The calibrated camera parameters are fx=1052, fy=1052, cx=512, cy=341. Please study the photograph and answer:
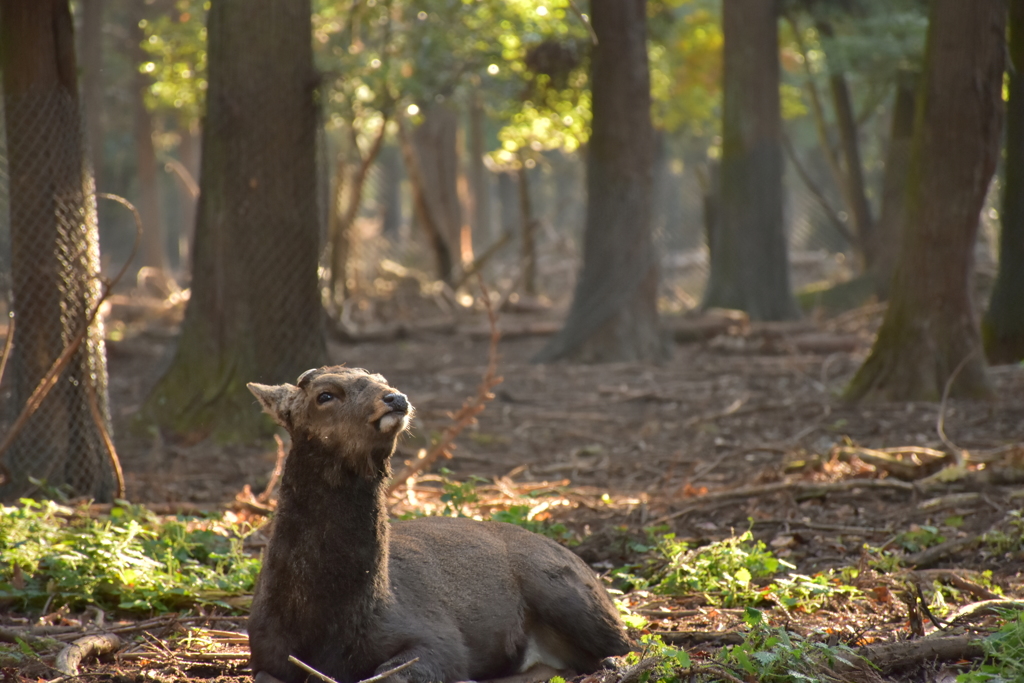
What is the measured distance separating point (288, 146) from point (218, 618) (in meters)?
5.24

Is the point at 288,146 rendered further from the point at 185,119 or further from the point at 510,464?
the point at 185,119

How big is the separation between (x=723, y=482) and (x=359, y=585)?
446cm

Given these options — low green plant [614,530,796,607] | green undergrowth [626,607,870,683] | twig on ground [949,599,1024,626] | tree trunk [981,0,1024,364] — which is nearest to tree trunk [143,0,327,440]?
low green plant [614,530,796,607]

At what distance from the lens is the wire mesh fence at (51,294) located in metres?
6.66

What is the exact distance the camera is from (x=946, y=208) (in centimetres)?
916

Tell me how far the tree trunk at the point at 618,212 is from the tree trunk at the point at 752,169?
4.21m

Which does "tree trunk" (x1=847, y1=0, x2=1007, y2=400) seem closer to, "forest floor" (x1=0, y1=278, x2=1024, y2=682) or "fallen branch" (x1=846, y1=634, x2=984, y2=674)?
"forest floor" (x1=0, y1=278, x2=1024, y2=682)

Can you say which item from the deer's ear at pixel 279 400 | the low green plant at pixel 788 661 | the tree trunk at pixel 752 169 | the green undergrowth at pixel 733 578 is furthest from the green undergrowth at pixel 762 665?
the tree trunk at pixel 752 169

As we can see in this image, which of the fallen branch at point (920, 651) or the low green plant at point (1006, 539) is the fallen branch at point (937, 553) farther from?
the fallen branch at point (920, 651)

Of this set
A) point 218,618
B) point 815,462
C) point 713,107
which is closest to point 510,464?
point 815,462

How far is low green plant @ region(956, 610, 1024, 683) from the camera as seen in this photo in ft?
11.4

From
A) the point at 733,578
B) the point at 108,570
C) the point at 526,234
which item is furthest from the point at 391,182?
the point at 733,578

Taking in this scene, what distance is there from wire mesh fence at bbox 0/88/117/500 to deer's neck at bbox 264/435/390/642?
3259 millimetres

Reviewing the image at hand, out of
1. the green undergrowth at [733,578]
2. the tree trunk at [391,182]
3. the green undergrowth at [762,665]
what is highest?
the tree trunk at [391,182]
